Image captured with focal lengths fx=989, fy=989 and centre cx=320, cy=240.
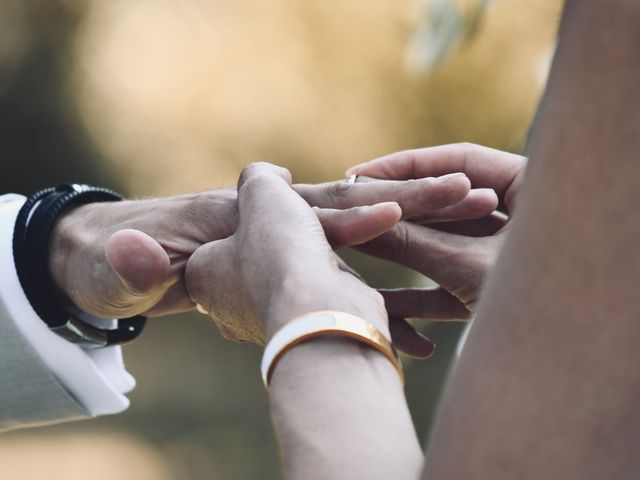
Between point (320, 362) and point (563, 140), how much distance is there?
337 mm

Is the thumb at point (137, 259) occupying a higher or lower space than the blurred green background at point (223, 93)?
higher

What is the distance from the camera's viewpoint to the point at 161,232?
5.43 feet

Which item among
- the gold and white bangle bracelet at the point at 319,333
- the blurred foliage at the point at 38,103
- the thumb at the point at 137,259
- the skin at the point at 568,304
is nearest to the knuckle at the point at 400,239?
the thumb at the point at 137,259

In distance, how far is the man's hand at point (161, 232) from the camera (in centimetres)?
147

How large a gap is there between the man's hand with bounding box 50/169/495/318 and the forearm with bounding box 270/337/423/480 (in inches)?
20.3

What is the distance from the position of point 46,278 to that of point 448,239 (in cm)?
71

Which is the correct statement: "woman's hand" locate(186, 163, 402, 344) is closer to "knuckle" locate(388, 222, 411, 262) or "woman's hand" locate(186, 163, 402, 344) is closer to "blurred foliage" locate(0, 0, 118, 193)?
"knuckle" locate(388, 222, 411, 262)

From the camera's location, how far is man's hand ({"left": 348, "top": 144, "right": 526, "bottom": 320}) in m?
A: 1.61

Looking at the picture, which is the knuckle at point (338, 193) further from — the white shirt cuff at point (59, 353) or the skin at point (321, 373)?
the white shirt cuff at point (59, 353)

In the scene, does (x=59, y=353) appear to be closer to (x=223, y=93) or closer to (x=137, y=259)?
(x=137, y=259)

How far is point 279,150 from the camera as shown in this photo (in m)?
4.77

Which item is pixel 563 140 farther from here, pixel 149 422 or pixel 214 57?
pixel 149 422

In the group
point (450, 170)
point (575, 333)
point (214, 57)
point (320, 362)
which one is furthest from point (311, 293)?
point (214, 57)

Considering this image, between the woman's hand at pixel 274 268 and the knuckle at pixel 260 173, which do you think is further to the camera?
the knuckle at pixel 260 173
